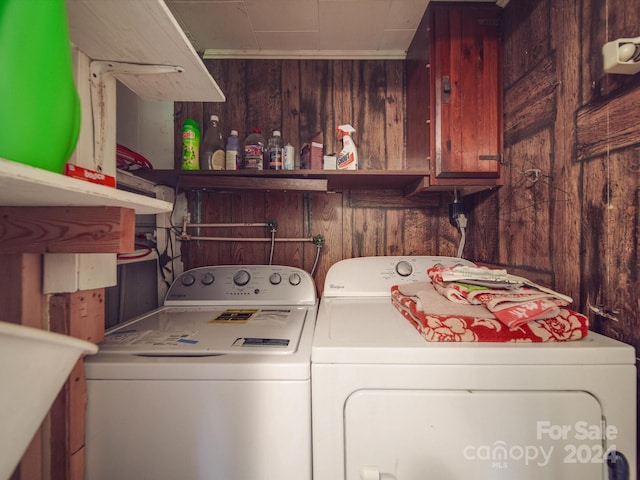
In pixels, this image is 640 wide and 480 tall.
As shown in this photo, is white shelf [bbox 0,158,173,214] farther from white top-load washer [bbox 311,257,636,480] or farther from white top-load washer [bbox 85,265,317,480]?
white top-load washer [bbox 311,257,636,480]

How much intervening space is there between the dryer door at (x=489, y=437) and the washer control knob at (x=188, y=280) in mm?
1047

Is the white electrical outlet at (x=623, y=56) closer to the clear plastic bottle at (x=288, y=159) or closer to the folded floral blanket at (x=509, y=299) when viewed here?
the folded floral blanket at (x=509, y=299)

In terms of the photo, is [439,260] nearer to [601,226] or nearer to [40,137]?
[601,226]

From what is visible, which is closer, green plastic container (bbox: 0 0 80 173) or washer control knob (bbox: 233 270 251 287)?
green plastic container (bbox: 0 0 80 173)

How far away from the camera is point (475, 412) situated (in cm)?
69

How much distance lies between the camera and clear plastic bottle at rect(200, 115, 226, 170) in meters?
1.50

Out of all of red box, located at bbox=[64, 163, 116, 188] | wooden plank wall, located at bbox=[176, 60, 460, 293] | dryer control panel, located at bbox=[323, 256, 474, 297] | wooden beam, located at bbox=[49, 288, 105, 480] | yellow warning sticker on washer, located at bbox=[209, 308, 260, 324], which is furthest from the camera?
wooden plank wall, located at bbox=[176, 60, 460, 293]

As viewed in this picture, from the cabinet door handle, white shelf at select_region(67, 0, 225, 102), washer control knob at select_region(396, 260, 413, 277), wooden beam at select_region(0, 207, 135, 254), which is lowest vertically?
washer control knob at select_region(396, 260, 413, 277)

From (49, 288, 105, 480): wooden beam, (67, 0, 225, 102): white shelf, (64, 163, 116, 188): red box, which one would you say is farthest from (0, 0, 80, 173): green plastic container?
(49, 288, 105, 480): wooden beam

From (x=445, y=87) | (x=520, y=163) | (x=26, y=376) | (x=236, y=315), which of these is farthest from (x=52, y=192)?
(x=520, y=163)

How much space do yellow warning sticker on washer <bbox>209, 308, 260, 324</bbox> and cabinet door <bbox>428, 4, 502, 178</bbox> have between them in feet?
3.38

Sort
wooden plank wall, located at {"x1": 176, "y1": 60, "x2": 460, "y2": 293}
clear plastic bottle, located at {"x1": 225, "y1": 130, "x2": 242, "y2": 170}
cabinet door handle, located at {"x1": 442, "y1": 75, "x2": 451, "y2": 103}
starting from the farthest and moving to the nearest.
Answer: wooden plank wall, located at {"x1": 176, "y1": 60, "x2": 460, "y2": 293} → clear plastic bottle, located at {"x1": 225, "y1": 130, "x2": 242, "y2": 170} → cabinet door handle, located at {"x1": 442, "y1": 75, "x2": 451, "y2": 103}

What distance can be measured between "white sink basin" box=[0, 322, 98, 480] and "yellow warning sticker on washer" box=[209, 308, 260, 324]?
2.05 ft

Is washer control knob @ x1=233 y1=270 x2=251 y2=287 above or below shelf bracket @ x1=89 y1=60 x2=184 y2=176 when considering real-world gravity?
below
